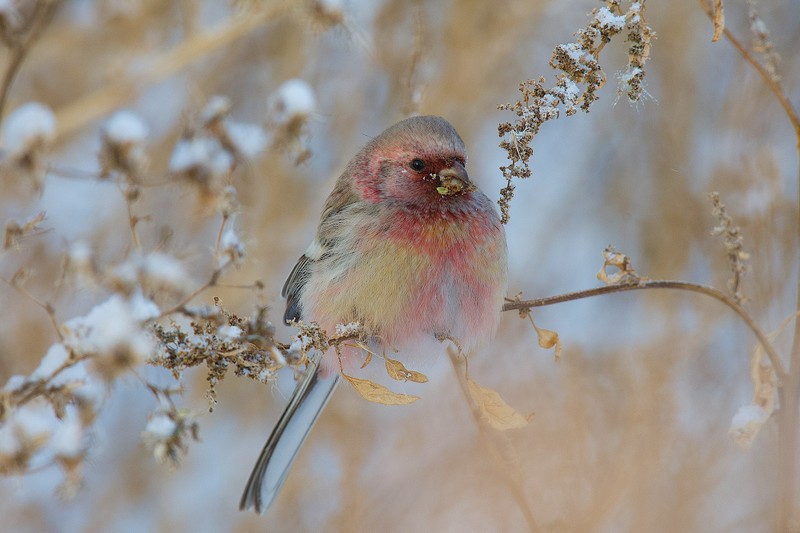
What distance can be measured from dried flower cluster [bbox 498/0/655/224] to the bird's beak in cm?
96

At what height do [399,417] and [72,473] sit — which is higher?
[399,417]

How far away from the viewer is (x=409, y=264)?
3.28 m

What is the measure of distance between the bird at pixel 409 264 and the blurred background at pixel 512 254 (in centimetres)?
27

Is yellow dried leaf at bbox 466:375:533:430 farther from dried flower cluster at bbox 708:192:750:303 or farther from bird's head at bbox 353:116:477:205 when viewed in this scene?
bird's head at bbox 353:116:477:205

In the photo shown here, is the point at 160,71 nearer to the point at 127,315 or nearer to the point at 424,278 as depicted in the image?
the point at 424,278

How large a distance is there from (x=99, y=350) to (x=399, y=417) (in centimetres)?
379

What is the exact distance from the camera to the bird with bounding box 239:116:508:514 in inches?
130

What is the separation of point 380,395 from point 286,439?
4.36 ft

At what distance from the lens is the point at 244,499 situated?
329cm

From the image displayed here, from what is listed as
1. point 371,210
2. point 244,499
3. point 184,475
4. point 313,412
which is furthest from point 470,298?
point 184,475

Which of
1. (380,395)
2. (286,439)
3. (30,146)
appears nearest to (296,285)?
(286,439)

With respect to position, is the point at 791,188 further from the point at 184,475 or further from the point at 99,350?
the point at 184,475

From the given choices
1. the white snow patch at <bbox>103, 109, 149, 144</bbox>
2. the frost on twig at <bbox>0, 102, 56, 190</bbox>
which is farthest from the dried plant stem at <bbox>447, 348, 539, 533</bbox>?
the frost on twig at <bbox>0, 102, 56, 190</bbox>

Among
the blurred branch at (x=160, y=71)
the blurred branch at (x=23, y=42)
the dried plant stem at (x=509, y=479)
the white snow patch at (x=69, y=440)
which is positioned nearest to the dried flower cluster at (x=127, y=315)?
the white snow patch at (x=69, y=440)
